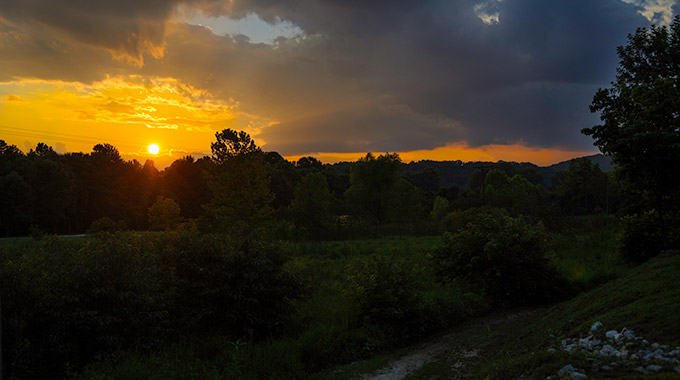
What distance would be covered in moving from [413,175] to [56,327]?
137105 millimetres

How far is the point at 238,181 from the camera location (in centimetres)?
3666

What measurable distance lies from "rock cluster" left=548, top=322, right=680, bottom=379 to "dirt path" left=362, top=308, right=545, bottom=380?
9.54 ft

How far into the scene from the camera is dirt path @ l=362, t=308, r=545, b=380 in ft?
30.7

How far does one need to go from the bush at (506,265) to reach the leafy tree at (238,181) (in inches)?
858

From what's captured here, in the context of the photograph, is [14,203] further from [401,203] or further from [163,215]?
[401,203]

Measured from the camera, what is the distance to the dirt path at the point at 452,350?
9.34 metres

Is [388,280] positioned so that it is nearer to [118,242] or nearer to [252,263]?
[252,263]

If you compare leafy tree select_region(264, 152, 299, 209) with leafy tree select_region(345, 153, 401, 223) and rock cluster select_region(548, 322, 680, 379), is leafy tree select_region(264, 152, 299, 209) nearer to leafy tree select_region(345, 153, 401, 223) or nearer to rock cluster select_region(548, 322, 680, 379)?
leafy tree select_region(345, 153, 401, 223)

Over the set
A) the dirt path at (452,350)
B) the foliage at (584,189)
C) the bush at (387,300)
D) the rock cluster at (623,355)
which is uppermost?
the foliage at (584,189)

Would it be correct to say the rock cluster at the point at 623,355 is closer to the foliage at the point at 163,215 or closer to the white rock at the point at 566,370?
the white rock at the point at 566,370

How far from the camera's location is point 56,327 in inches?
305

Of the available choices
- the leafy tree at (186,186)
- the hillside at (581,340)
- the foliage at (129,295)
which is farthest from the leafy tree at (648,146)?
the leafy tree at (186,186)

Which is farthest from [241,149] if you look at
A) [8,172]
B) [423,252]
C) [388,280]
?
[8,172]

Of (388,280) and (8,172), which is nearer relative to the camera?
(388,280)
